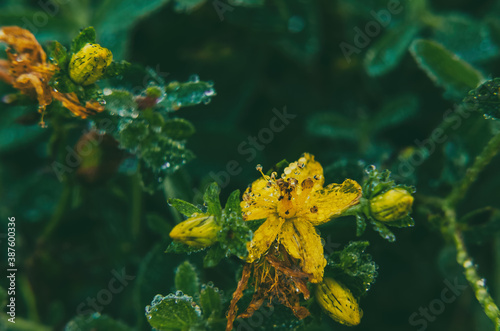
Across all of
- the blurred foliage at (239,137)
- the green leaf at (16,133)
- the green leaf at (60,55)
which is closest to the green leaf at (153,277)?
the blurred foliage at (239,137)

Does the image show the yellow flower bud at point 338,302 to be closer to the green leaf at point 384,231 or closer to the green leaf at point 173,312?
the green leaf at point 384,231

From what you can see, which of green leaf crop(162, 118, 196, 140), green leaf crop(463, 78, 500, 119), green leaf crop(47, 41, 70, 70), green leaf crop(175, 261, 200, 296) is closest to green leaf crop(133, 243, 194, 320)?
green leaf crop(175, 261, 200, 296)

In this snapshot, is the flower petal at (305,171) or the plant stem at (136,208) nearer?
the flower petal at (305,171)

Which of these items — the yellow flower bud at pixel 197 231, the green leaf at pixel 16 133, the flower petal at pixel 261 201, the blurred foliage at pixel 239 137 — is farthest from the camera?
the green leaf at pixel 16 133

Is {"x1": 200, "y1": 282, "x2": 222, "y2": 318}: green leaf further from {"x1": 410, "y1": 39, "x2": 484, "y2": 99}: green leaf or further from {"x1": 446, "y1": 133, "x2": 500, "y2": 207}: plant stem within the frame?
{"x1": 410, "y1": 39, "x2": 484, "y2": 99}: green leaf

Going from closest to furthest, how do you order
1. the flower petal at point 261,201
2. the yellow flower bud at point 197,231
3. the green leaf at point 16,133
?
1. the yellow flower bud at point 197,231
2. the flower petal at point 261,201
3. the green leaf at point 16,133

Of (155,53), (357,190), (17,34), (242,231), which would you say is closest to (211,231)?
(242,231)

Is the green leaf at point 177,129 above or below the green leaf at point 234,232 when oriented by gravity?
above

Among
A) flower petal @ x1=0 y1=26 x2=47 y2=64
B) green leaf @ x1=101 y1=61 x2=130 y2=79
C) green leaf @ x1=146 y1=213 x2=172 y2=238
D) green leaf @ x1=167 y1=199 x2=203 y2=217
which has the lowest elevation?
green leaf @ x1=146 y1=213 x2=172 y2=238
